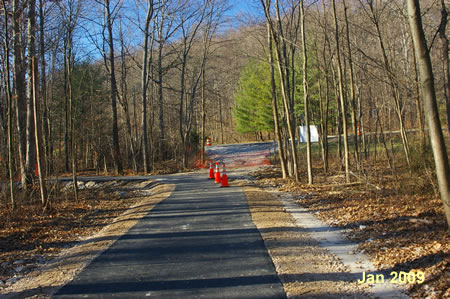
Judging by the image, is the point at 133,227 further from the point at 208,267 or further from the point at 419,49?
the point at 419,49

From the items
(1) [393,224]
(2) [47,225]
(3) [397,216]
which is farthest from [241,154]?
(1) [393,224]

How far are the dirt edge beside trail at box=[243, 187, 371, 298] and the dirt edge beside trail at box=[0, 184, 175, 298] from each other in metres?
3.13

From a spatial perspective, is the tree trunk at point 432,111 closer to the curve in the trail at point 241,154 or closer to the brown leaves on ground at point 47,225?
the brown leaves on ground at point 47,225

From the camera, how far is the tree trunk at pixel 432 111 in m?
5.86

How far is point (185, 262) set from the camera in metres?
5.93

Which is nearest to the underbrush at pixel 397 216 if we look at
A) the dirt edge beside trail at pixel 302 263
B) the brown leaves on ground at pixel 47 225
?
the dirt edge beside trail at pixel 302 263

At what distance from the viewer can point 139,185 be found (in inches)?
701

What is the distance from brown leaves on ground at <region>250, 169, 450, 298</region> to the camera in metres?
4.93

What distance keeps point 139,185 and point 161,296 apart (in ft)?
44.5

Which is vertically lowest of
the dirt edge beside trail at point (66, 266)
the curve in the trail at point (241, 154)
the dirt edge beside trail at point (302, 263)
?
the dirt edge beside trail at point (302, 263)

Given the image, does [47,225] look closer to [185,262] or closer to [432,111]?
[185,262]

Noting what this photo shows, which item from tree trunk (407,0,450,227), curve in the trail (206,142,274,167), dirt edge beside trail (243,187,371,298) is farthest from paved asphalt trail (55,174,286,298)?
curve in the trail (206,142,274,167)

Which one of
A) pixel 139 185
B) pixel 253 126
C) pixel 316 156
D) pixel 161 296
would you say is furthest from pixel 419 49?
pixel 253 126

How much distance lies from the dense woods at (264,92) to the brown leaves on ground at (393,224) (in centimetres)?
70
